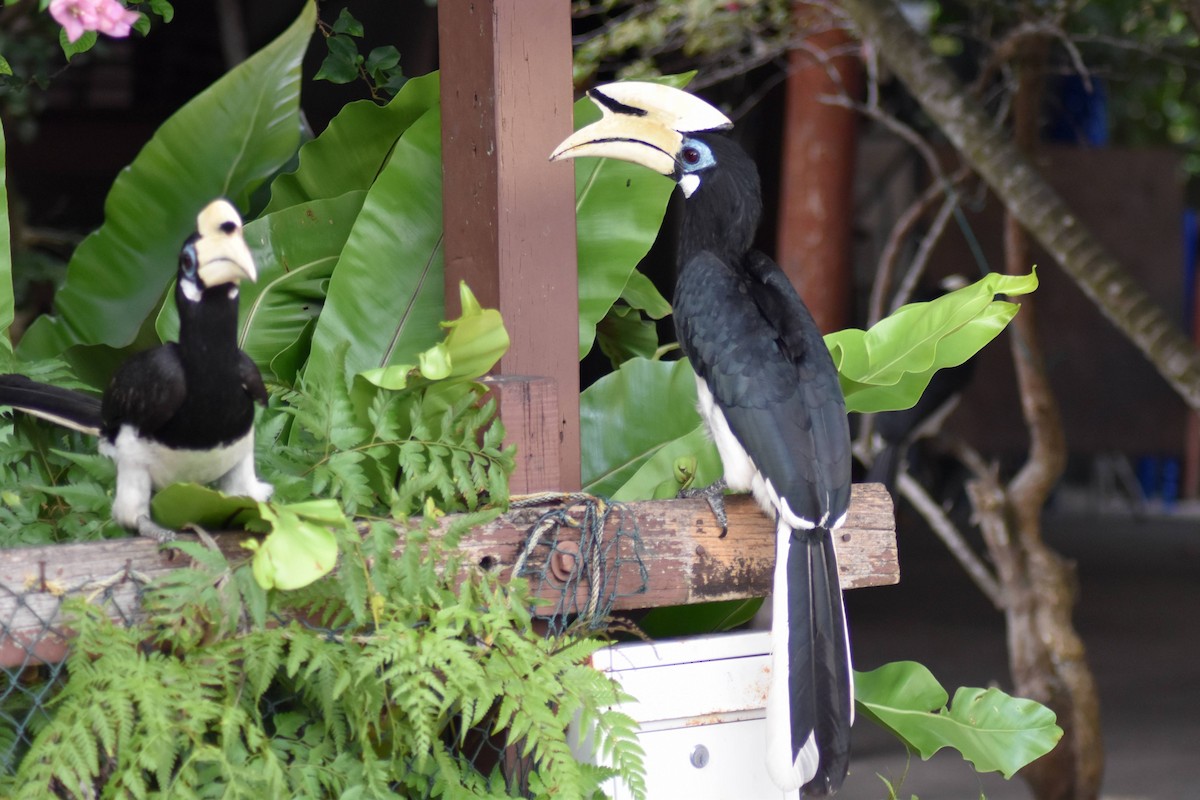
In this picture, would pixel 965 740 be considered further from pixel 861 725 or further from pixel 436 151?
pixel 861 725

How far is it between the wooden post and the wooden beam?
137 millimetres

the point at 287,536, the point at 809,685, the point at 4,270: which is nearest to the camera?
the point at 287,536

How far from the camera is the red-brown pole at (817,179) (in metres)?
3.75

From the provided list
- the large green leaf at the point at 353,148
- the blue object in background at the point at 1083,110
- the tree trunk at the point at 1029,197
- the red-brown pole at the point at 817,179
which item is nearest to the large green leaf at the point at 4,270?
the large green leaf at the point at 353,148

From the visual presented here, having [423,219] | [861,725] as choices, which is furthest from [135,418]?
[861,725]

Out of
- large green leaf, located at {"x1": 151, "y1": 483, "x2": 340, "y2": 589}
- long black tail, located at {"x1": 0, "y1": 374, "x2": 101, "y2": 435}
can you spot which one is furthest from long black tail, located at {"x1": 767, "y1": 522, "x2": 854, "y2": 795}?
long black tail, located at {"x1": 0, "y1": 374, "x2": 101, "y2": 435}

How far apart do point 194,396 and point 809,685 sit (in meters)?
0.72

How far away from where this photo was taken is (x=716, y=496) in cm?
161

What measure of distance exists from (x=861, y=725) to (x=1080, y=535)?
4274 mm

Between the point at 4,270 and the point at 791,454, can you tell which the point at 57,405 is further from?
the point at 791,454

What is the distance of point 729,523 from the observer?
1.59 m

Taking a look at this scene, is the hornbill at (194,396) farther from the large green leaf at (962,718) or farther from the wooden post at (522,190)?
the large green leaf at (962,718)

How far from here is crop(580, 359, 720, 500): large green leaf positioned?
1.91 meters

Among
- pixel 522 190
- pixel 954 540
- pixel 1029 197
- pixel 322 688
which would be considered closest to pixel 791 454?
pixel 522 190
